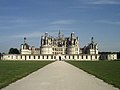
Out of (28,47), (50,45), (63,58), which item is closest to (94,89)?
(63,58)

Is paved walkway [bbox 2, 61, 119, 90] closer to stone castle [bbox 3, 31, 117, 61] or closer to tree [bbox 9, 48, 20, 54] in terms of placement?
stone castle [bbox 3, 31, 117, 61]

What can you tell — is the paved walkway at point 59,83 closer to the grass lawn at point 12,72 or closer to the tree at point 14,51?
the grass lawn at point 12,72

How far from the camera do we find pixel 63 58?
146 metres

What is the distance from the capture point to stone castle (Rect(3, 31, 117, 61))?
148 meters

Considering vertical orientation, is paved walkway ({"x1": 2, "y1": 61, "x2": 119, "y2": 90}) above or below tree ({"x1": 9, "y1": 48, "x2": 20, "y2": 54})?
below

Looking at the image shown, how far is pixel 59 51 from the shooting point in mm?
161000

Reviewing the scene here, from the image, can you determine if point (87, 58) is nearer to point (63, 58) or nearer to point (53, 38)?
point (63, 58)

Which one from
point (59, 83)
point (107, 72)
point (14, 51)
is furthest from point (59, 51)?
→ point (59, 83)

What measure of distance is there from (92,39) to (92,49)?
7504 millimetres

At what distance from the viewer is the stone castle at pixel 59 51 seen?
5817 inches

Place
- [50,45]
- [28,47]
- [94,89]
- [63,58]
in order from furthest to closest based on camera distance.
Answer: [28,47], [50,45], [63,58], [94,89]

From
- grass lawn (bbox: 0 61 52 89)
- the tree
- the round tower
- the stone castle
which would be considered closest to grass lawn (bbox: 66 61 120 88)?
grass lawn (bbox: 0 61 52 89)

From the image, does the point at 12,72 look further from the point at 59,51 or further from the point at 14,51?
the point at 14,51

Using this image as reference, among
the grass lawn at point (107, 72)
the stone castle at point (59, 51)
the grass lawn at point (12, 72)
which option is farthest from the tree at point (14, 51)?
the grass lawn at point (107, 72)
